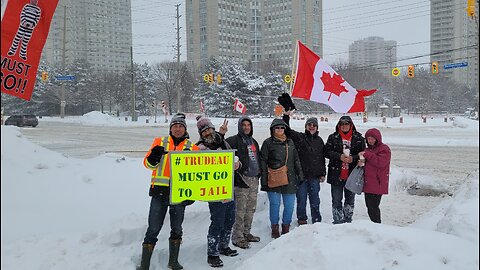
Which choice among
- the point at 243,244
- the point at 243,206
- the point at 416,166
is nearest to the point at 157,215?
the point at 243,206

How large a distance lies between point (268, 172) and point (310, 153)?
0.76 m

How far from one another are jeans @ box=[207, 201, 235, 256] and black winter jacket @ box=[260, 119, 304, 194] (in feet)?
2.33

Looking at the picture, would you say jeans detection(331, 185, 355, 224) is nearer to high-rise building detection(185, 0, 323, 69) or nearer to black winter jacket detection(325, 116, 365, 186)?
black winter jacket detection(325, 116, 365, 186)

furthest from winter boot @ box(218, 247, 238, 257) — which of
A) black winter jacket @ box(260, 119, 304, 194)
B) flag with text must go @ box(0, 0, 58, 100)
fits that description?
flag with text must go @ box(0, 0, 58, 100)

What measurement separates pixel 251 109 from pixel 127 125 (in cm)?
1475

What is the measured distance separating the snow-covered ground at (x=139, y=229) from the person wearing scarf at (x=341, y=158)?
31.5 inches

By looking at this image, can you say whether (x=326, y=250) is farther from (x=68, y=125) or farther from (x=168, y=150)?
(x=68, y=125)

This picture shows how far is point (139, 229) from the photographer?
549 centimetres

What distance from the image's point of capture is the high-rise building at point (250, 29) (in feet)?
88.8

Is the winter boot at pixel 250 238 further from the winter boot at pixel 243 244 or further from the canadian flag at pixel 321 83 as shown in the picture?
→ the canadian flag at pixel 321 83

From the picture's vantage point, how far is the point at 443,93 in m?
38.7

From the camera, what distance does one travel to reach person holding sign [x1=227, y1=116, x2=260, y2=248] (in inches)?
215

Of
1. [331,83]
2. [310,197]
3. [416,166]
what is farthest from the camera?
[416,166]

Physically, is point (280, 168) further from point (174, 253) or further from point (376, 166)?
point (174, 253)
